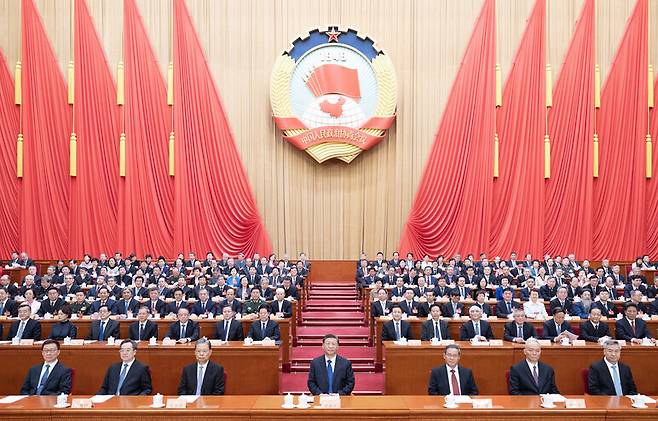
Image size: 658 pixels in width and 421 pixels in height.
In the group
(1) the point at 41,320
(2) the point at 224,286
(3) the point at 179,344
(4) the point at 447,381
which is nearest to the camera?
(4) the point at 447,381

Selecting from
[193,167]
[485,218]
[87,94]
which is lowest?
[485,218]

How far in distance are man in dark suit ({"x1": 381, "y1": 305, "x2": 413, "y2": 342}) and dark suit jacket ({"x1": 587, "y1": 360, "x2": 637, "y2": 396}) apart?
2.32 metres

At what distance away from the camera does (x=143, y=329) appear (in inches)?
300

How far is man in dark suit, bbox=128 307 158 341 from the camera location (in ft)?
24.9

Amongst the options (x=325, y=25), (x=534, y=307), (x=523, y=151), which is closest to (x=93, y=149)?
(x=325, y=25)

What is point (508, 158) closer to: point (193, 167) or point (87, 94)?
point (193, 167)

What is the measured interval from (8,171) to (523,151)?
37.1 ft

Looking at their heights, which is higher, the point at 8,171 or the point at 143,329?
the point at 8,171

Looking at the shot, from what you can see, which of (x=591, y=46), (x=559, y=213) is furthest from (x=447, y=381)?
(x=591, y=46)

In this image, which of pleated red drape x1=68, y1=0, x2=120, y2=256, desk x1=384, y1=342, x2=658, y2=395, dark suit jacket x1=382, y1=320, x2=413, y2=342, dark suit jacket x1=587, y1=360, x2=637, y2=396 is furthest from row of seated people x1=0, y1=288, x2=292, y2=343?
pleated red drape x1=68, y1=0, x2=120, y2=256

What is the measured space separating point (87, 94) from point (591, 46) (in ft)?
36.2

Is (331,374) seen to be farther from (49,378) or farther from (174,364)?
(49,378)

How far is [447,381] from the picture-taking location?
220 inches

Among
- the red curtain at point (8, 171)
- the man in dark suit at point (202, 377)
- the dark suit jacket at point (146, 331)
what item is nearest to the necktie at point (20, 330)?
the dark suit jacket at point (146, 331)
